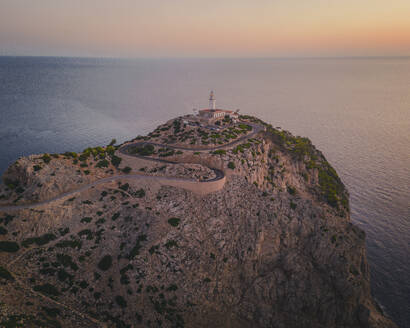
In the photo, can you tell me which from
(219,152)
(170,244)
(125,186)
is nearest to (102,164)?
(125,186)

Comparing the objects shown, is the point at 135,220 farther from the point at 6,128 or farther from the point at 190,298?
the point at 6,128

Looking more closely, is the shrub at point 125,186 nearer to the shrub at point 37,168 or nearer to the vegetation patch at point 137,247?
the vegetation patch at point 137,247

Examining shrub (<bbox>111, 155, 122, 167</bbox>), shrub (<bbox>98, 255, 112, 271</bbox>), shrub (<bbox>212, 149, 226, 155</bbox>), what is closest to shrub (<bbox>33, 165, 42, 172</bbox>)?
shrub (<bbox>111, 155, 122, 167</bbox>)

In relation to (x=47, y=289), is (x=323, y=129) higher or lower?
higher

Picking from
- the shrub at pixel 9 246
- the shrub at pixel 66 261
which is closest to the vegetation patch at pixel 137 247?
the shrub at pixel 66 261

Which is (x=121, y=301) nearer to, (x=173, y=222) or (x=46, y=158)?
(x=173, y=222)

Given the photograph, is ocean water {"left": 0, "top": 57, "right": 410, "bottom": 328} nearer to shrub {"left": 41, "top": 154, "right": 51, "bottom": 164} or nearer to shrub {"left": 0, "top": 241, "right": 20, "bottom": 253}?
shrub {"left": 41, "top": 154, "right": 51, "bottom": 164}
